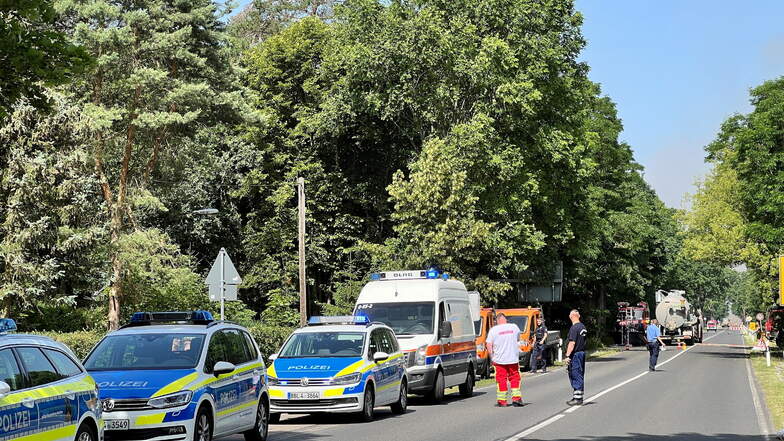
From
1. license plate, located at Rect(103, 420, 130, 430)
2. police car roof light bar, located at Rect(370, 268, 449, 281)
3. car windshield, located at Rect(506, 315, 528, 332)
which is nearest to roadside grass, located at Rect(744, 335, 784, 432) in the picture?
police car roof light bar, located at Rect(370, 268, 449, 281)

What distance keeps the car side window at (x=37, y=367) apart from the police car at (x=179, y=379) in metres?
1.85

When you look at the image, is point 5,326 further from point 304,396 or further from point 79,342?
point 79,342

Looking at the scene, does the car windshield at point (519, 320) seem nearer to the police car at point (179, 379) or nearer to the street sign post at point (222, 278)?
the street sign post at point (222, 278)

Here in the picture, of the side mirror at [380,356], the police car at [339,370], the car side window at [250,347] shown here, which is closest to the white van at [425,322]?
the police car at [339,370]

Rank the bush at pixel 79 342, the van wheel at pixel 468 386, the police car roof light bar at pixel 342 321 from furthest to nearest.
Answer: the van wheel at pixel 468 386
the bush at pixel 79 342
the police car roof light bar at pixel 342 321

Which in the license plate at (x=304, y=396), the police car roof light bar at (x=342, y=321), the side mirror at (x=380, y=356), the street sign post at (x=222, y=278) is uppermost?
the street sign post at (x=222, y=278)

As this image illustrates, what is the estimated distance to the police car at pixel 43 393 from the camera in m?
9.21

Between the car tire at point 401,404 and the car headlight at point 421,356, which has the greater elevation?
the car headlight at point 421,356

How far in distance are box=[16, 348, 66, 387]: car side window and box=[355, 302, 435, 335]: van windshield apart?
12.7 m

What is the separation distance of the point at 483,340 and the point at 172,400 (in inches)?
875

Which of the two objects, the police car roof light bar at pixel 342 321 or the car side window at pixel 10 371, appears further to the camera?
the police car roof light bar at pixel 342 321

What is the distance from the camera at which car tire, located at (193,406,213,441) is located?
12.6m

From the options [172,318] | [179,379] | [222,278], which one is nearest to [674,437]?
[179,379]

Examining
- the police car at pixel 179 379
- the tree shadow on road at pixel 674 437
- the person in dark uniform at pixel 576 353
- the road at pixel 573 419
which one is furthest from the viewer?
the person in dark uniform at pixel 576 353
